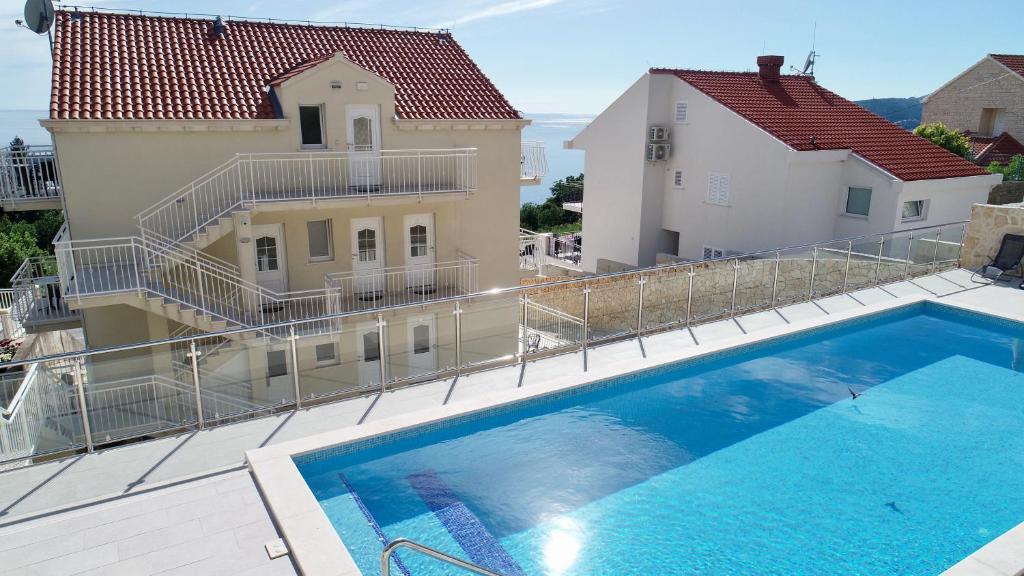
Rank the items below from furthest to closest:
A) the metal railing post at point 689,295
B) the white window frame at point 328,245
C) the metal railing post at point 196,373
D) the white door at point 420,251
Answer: the white door at point 420,251, the white window frame at point 328,245, the metal railing post at point 689,295, the metal railing post at point 196,373

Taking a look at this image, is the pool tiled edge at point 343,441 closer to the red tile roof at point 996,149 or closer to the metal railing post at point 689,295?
the metal railing post at point 689,295

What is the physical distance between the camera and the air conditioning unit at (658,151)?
2434cm

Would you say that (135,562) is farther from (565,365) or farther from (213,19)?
(213,19)

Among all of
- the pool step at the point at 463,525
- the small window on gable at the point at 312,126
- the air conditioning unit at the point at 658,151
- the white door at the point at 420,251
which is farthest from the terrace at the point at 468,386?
the air conditioning unit at the point at 658,151

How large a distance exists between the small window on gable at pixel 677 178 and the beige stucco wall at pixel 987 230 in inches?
391

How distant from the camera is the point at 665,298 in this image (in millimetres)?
11672

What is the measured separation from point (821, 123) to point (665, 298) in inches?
597

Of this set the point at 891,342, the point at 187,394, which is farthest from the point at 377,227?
the point at 891,342

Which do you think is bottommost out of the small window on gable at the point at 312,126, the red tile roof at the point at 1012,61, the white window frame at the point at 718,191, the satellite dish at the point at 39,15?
the white window frame at the point at 718,191

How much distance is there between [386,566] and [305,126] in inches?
523

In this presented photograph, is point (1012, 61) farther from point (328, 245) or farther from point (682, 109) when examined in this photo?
point (328, 245)

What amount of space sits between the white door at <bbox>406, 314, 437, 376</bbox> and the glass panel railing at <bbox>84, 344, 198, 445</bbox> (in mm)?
2673

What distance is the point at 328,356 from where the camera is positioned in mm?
8531

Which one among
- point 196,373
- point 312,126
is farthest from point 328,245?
point 196,373
